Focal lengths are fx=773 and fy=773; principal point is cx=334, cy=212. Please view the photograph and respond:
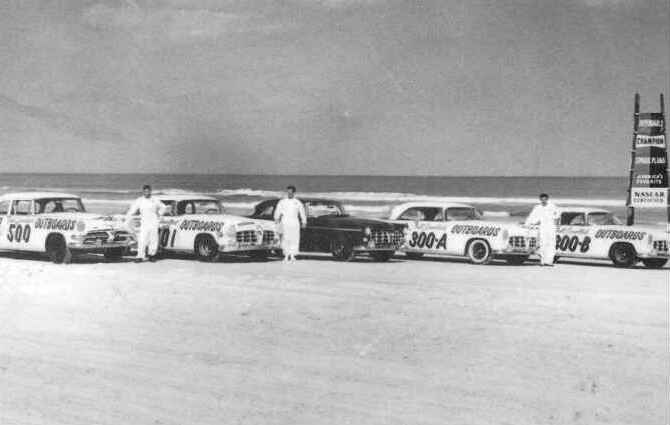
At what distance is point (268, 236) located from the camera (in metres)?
14.7

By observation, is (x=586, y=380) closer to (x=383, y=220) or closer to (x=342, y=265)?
(x=342, y=265)

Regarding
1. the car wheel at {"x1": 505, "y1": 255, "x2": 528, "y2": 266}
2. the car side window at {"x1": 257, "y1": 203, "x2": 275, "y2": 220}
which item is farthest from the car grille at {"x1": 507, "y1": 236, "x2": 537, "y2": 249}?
the car side window at {"x1": 257, "y1": 203, "x2": 275, "y2": 220}

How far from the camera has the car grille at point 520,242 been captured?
14828mm

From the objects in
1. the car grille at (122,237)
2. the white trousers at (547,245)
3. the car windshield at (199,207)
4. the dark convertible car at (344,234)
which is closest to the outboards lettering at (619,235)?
the white trousers at (547,245)

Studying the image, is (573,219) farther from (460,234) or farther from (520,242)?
(460,234)

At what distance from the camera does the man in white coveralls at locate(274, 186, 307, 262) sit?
14.7 meters

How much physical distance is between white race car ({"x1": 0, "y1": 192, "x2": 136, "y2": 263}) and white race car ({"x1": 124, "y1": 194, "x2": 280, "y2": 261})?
77 centimetres

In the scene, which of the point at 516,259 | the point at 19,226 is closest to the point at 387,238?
the point at 516,259

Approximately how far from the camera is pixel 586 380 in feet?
20.4

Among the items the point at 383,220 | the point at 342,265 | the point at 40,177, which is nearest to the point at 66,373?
the point at 342,265

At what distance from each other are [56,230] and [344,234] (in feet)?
17.5

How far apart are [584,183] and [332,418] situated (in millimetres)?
87013

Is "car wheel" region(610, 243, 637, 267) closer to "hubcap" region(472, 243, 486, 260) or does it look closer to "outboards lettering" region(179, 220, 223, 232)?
"hubcap" region(472, 243, 486, 260)

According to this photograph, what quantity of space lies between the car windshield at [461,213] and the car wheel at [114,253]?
6470 millimetres
